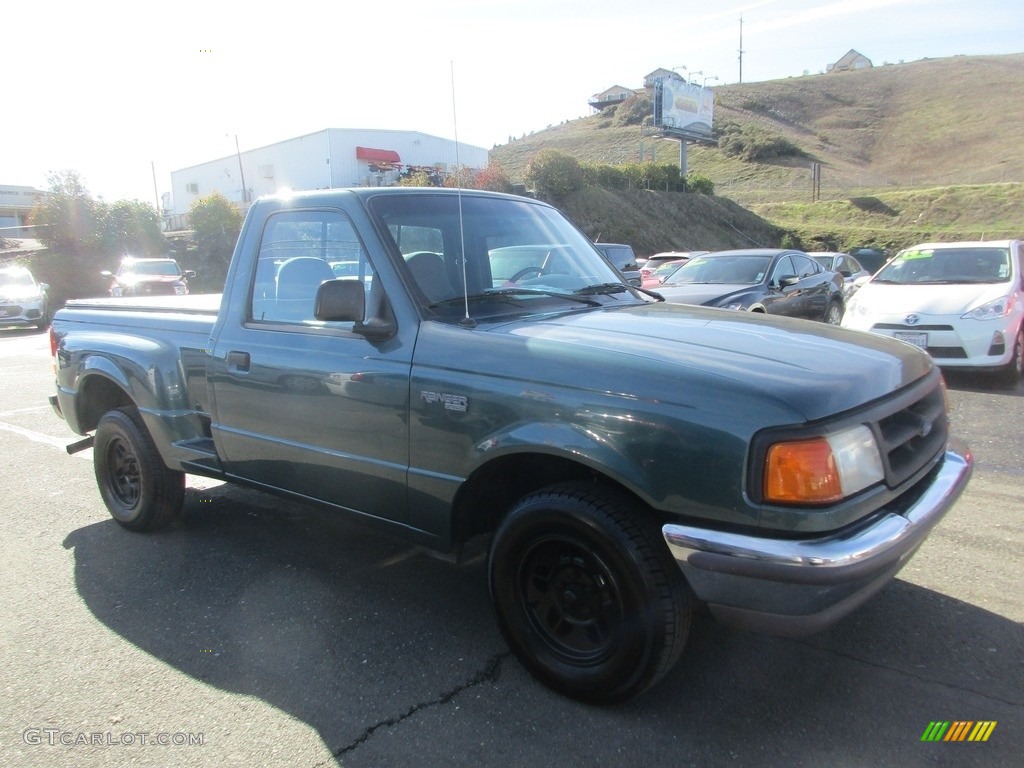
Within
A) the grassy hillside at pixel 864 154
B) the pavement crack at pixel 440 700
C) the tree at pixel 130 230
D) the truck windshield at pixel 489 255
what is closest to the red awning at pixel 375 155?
the tree at pixel 130 230

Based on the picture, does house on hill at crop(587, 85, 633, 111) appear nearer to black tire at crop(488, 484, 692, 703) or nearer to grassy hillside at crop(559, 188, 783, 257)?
grassy hillside at crop(559, 188, 783, 257)

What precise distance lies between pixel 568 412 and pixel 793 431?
2.36 ft

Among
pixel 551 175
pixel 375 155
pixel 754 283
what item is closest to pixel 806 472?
pixel 754 283

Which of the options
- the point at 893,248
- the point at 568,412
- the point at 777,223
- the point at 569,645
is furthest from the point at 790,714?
the point at 777,223

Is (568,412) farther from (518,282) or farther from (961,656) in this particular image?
(961,656)

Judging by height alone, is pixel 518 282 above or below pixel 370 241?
below

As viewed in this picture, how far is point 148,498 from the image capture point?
439 centimetres

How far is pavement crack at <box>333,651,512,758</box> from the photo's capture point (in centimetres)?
258

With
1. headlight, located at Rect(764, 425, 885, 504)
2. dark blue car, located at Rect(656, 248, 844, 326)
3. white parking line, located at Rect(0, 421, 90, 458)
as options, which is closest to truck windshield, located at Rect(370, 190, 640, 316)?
headlight, located at Rect(764, 425, 885, 504)

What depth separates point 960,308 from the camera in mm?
7988

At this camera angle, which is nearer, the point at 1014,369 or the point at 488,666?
the point at 488,666

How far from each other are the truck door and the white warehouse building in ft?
95.5

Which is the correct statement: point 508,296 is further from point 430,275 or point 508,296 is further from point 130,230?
point 130,230

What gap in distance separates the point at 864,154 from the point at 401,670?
92.5 meters
